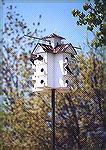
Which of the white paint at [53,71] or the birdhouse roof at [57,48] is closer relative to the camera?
the white paint at [53,71]

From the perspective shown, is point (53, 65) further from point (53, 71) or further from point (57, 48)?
point (57, 48)

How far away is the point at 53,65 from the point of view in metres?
5.45

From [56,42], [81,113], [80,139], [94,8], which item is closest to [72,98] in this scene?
[81,113]

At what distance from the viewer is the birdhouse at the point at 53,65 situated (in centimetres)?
536

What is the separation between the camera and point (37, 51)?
5648 mm

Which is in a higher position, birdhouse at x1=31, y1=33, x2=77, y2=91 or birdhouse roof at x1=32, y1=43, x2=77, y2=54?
birdhouse roof at x1=32, y1=43, x2=77, y2=54

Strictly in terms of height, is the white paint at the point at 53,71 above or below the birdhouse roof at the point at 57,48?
below

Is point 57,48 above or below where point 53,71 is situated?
above

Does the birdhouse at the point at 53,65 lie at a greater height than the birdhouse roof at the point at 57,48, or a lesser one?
lesser

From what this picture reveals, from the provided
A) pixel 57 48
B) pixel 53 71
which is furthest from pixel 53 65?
pixel 57 48

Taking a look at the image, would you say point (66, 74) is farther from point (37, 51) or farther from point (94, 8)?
point (94, 8)

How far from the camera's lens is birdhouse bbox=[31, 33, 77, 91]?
5.36 m

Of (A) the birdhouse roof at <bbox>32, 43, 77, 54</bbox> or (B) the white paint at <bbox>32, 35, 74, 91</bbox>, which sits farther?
(A) the birdhouse roof at <bbox>32, 43, 77, 54</bbox>

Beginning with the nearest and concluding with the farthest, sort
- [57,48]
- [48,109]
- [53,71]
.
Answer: [53,71] < [57,48] < [48,109]
